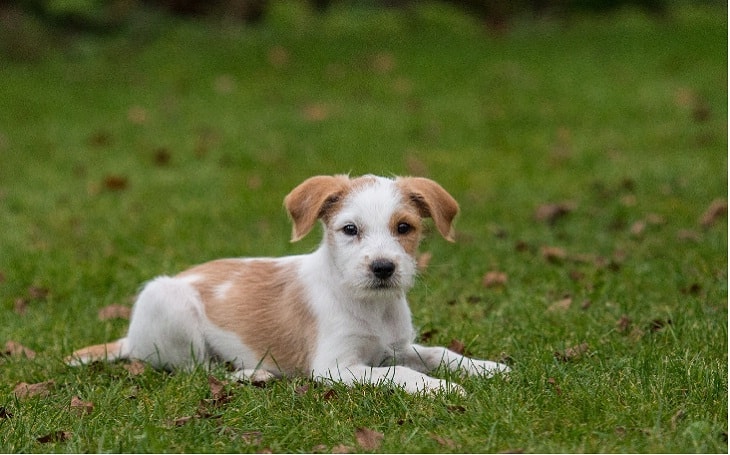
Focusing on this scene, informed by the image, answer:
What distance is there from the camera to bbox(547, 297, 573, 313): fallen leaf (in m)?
6.90

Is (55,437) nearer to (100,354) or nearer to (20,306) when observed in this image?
(100,354)

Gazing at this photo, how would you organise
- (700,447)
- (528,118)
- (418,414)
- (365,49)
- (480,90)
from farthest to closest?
(365,49) < (480,90) < (528,118) < (418,414) < (700,447)

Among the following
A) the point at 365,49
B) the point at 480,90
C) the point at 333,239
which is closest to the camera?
the point at 333,239

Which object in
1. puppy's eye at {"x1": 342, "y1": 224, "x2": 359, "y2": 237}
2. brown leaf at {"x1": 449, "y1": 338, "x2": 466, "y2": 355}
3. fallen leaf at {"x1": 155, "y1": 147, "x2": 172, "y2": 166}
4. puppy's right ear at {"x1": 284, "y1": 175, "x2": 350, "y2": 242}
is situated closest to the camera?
puppy's eye at {"x1": 342, "y1": 224, "x2": 359, "y2": 237}

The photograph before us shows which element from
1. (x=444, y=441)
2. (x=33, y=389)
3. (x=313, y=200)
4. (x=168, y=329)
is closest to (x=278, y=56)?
(x=168, y=329)

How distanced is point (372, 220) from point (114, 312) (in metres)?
2.62

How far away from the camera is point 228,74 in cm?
1673

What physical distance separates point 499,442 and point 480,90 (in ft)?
38.0

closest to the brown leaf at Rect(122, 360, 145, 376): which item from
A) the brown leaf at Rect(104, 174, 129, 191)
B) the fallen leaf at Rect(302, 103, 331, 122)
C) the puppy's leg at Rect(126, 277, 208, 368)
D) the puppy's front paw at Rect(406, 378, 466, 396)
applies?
the puppy's leg at Rect(126, 277, 208, 368)

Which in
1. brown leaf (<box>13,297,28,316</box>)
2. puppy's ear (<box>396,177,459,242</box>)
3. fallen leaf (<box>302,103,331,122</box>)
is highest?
puppy's ear (<box>396,177,459,242</box>)

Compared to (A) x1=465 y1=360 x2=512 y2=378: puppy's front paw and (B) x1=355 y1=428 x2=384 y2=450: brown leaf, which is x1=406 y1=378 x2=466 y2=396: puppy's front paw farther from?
(B) x1=355 y1=428 x2=384 y2=450: brown leaf

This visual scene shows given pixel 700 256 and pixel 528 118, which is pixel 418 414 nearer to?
pixel 700 256

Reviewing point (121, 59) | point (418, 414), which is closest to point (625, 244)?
point (418, 414)

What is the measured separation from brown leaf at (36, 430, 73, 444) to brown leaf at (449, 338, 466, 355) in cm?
223
